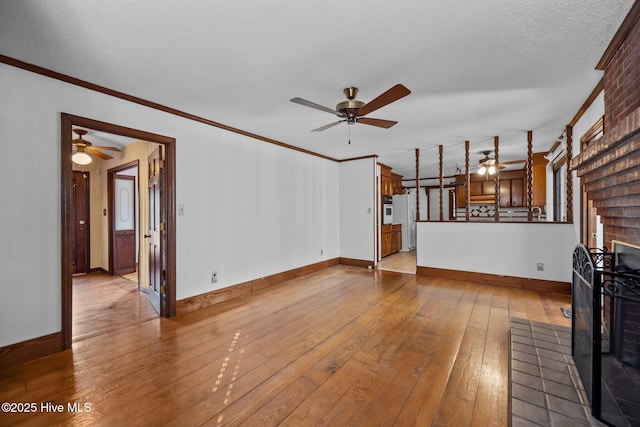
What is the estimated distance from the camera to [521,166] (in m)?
7.16

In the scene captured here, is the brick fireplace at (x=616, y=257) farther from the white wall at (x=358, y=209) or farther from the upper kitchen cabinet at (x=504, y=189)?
the upper kitchen cabinet at (x=504, y=189)

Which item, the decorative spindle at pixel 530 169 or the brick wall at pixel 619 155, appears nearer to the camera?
the brick wall at pixel 619 155

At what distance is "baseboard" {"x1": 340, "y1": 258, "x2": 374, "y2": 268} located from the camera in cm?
581

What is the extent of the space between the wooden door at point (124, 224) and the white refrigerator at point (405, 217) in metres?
6.23

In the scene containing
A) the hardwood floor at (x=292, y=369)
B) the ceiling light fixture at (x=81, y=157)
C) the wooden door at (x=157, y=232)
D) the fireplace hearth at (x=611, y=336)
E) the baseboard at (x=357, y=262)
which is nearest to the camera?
the fireplace hearth at (x=611, y=336)

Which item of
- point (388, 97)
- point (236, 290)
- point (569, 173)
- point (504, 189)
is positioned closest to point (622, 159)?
point (388, 97)

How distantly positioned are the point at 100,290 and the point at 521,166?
9429mm

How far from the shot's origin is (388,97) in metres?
2.32

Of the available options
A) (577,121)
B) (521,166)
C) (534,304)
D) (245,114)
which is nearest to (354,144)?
(245,114)

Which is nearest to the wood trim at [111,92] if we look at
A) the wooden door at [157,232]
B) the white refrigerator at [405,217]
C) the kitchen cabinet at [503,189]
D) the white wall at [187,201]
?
the white wall at [187,201]

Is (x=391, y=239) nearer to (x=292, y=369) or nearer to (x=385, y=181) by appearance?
(x=385, y=181)

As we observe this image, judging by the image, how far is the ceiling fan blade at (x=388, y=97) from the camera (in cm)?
217

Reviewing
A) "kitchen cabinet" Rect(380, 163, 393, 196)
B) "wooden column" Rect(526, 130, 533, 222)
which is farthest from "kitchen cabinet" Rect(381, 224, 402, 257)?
"wooden column" Rect(526, 130, 533, 222)

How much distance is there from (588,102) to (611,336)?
99.4 inches
